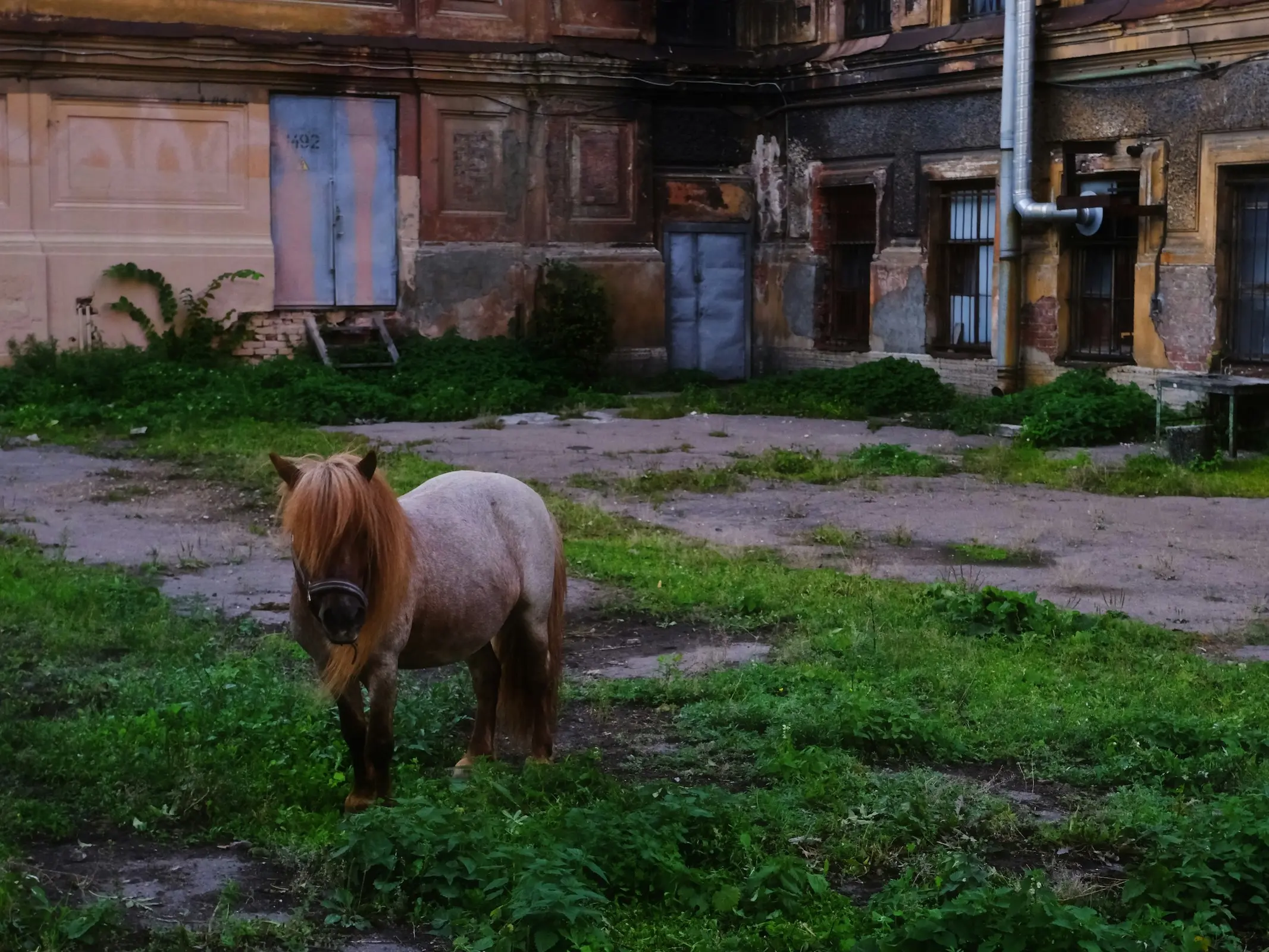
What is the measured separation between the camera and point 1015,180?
16.6 meters

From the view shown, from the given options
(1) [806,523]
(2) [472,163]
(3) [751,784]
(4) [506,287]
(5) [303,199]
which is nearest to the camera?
(3) [751,784]

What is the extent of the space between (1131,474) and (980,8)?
7149 millimetres

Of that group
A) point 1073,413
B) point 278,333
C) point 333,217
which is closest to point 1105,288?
point 1073,413

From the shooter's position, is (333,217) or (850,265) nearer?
(333,217)

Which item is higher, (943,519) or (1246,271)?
(1246,271)

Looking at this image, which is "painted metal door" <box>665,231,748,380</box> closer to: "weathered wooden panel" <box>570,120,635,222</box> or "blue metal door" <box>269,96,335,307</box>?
"weathered wooden panel" <box>570,120,635,222</box>

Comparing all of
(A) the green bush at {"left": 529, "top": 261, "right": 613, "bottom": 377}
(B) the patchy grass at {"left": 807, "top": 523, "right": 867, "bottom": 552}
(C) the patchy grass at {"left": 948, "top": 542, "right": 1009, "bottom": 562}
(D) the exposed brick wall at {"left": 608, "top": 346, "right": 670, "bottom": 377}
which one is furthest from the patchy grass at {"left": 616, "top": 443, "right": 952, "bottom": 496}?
(D) the exposed brick wall at {"left": 608, "top": 346, "right": 670, "bottom": 377}

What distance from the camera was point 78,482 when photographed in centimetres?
1205

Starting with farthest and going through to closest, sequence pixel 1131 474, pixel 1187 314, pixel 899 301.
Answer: pixel 899 301, pixel 1187 314, pixel 1131 474

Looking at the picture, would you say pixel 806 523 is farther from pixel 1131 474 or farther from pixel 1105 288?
pixel 1105 288

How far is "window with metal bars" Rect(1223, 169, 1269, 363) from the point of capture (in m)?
14.9

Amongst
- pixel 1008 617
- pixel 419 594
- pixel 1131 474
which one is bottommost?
pixel 1008 617

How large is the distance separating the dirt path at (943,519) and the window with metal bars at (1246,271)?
1757mm

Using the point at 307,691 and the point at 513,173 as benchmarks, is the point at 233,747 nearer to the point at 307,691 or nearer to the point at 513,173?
the point at 307,691
